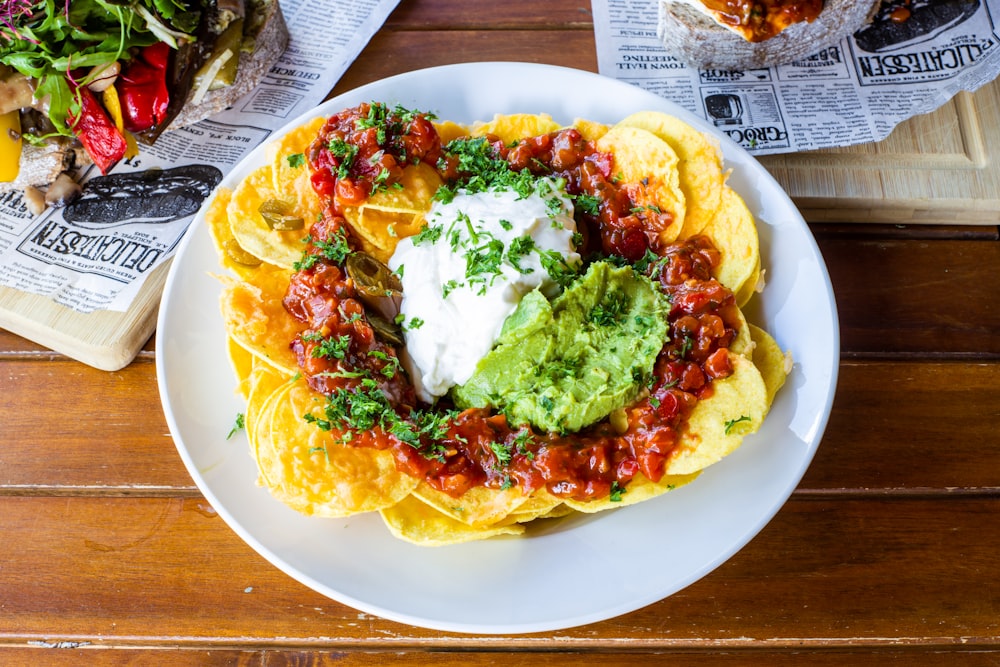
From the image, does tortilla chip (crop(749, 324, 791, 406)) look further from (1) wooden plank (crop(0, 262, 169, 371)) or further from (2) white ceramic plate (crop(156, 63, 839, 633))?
(1) wooden plank (crop(0, 262, 169, 371))

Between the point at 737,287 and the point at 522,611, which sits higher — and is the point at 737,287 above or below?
above

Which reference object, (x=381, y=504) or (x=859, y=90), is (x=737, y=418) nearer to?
(x=381, y=504)

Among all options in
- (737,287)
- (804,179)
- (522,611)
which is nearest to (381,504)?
(522,611)

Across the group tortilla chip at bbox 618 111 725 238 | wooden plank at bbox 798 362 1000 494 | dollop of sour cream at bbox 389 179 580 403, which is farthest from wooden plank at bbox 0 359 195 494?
wooden plank at bbox 798 362 1000 494

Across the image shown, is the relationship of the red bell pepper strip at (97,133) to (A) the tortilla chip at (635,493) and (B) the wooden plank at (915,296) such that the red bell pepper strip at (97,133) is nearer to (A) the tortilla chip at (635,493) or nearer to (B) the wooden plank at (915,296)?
(A) the tortilla chip at (635,493)

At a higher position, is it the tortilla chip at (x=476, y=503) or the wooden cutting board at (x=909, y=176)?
the wooden cutting board at (x=909, y=176)

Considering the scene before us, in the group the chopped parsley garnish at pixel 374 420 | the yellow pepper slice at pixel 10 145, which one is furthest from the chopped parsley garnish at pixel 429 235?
the yellow pepper slice at pixel 10 145
